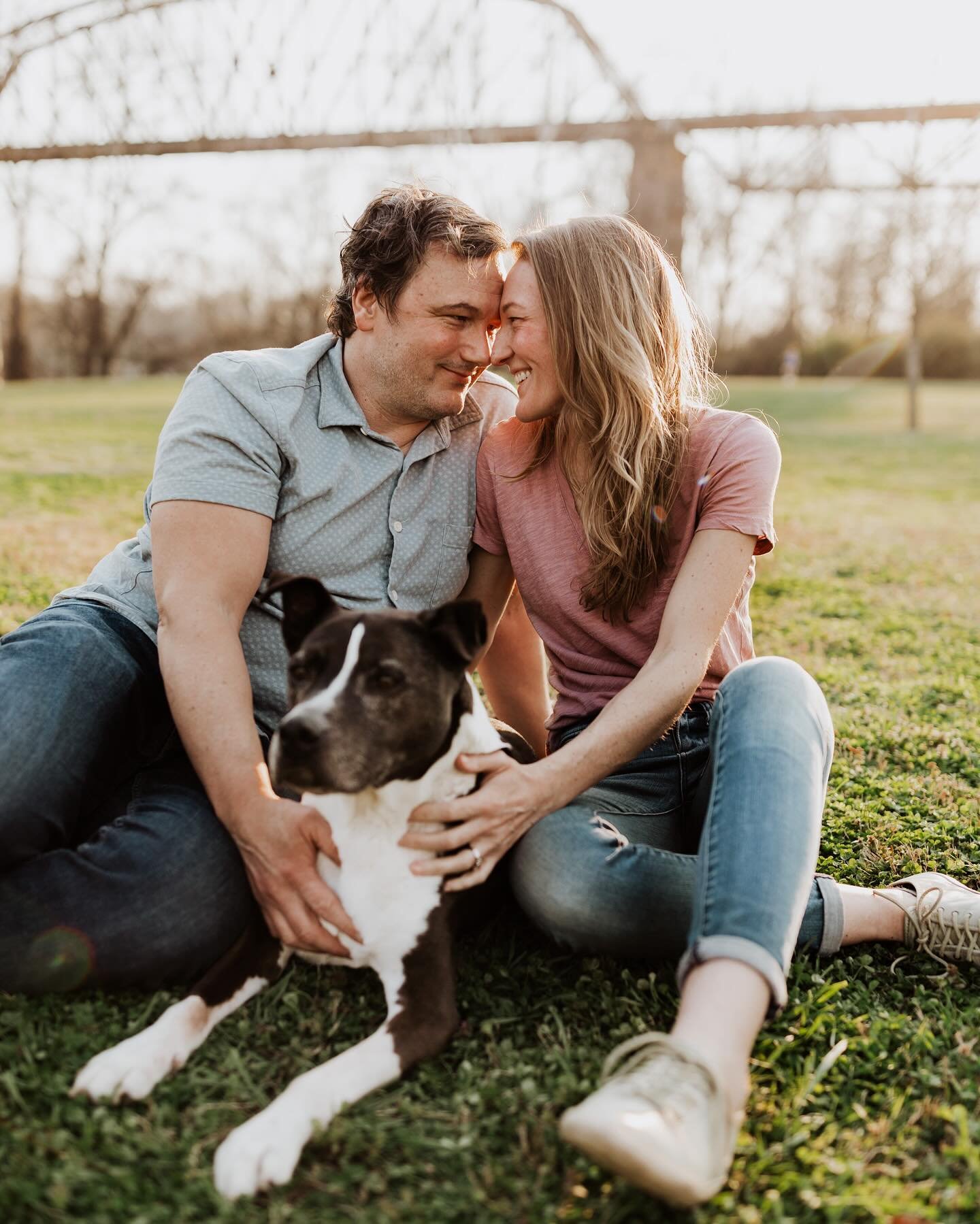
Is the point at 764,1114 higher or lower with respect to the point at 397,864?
lower

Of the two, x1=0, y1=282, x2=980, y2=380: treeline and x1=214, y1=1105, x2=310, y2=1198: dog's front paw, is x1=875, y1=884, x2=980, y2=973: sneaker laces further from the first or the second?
x1=0, y1=282, x2=980, y2=380: treeline

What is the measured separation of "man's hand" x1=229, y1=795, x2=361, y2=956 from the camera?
268cm

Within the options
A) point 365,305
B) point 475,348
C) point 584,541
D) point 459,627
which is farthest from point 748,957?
point 365,305

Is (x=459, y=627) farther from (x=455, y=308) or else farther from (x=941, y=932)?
(x=941, y=932)

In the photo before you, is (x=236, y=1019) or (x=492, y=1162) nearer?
(x=492, y=1162)

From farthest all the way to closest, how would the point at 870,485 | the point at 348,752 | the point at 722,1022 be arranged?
the point at 870,485, the point at 348,752, the point at 722,1022

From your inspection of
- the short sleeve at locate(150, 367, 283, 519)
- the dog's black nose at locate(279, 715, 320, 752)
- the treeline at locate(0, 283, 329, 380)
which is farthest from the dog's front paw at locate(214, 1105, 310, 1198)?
the treeline at locate(0, 283, 329, 380)

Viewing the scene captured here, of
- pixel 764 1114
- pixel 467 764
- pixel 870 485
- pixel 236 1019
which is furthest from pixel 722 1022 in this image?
pixel 870 485

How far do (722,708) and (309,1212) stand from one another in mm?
1486

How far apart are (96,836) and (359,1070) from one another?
0.98 metres

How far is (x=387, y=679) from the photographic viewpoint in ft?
8.40

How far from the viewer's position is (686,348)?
11.1 feet

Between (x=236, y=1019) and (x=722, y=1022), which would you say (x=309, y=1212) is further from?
(x=722, y=1022)

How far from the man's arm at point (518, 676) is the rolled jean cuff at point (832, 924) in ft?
3.62
